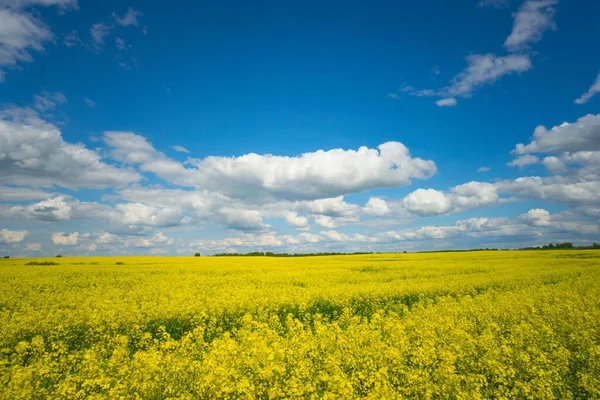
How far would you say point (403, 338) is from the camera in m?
7.08

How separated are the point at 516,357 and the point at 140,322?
989 cm

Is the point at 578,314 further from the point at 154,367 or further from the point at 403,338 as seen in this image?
the point at 154,367

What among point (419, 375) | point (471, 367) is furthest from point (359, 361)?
point (471, 367)

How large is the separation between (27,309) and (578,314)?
17.2 metres

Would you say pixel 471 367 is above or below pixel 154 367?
below

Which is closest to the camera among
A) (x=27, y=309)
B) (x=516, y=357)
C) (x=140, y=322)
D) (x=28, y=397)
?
(x=28, y=397)

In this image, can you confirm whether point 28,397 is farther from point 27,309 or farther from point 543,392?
point 27,309

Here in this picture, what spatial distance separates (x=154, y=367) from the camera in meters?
5.58

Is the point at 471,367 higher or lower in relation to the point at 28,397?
lower

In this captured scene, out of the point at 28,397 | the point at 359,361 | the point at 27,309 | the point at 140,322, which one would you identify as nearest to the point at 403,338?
the point at 359,361

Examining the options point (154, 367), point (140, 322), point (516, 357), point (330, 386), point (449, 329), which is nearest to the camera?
point (330, 386)

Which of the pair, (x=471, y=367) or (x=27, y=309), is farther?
(x=27, y=309)

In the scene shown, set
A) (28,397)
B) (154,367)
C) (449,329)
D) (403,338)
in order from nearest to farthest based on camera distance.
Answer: (28,397)
(154,367)
(403,338)
(449,329)

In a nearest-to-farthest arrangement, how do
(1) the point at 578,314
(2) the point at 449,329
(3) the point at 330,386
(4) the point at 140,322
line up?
(3) the point at 330,386 < (2) the point at 449,329 < (1) the point at 578,314 < (4) the point at 140,322
